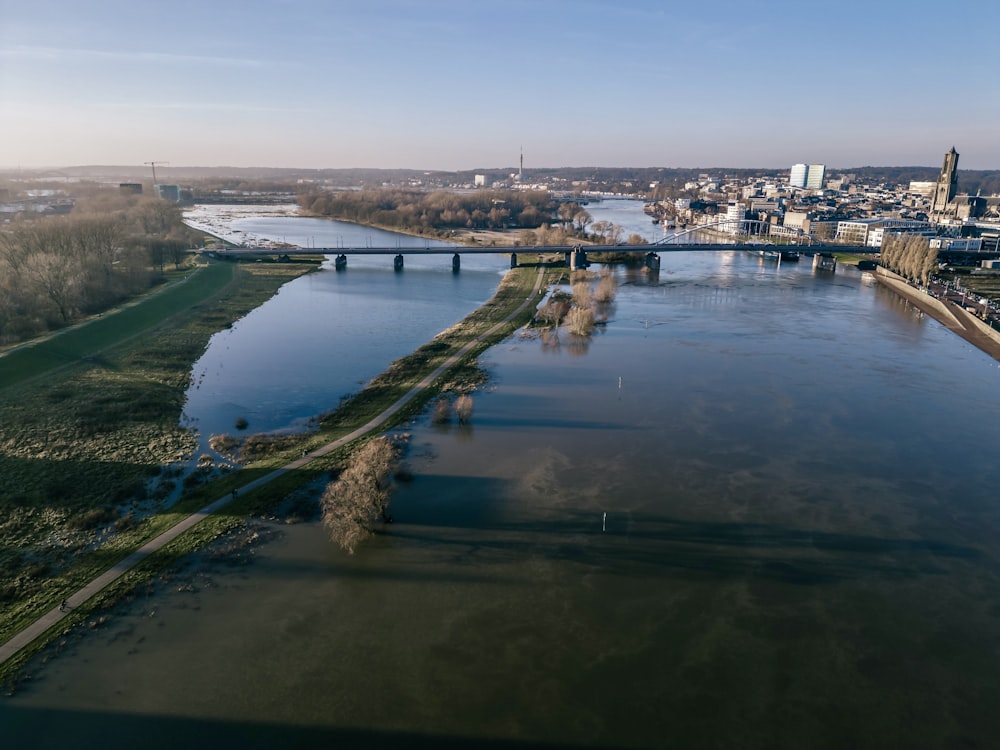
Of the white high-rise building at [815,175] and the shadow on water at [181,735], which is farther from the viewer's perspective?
the white high-rise building at [815,175]

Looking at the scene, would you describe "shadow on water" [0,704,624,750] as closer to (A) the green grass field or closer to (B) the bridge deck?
(A) the green grass field

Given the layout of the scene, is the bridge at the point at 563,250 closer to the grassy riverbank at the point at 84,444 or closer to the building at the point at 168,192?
the grassy riverbank at the point at 84,444

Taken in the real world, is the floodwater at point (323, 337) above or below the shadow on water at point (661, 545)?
above

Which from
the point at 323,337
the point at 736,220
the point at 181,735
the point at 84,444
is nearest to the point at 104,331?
the point at 323,337

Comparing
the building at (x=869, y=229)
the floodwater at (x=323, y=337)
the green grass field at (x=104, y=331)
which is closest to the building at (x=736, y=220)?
the building at (x=869, y=229)

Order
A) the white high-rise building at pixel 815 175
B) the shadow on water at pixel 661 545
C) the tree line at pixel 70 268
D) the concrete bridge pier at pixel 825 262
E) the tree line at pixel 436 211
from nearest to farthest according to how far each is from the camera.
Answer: the shadow on water at pixel 661 545
the tree line at pixel 70 268
the concrete bridge pier at pixel 825 262
the tree line at pixel 436 211
the white high-rise building at pixel 815 175

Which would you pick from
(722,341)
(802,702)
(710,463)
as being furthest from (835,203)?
(802,702)

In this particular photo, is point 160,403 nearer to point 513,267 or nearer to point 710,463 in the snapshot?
point 710,463

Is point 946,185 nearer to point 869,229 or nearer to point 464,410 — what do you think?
point 869,229
